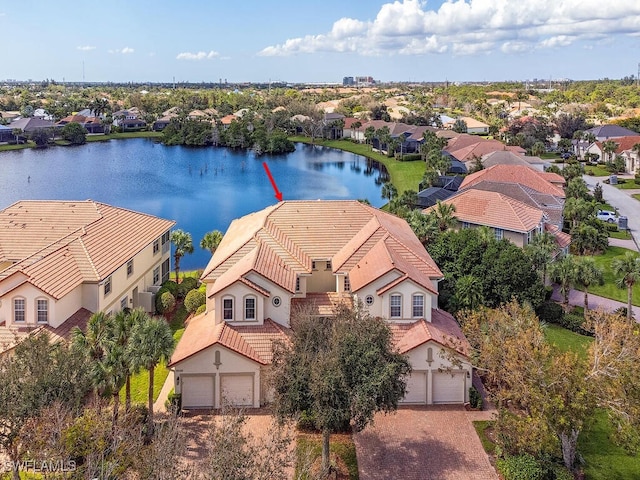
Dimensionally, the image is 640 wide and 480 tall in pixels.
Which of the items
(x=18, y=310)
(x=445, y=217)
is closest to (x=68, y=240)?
(x=18, y=310)

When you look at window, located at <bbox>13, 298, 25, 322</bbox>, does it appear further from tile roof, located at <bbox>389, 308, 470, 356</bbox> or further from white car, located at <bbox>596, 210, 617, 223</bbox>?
white car, located at <bbox>596, 210, 617, 223</bbox>

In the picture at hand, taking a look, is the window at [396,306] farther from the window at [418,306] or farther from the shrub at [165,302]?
the shrub at [165,302]

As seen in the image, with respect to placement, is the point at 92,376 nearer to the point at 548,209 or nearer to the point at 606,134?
the point at 548,209

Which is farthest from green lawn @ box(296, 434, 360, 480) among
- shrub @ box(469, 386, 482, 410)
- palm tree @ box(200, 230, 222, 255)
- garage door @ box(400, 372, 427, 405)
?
palm tree @ box(200, 230, 222, 255)

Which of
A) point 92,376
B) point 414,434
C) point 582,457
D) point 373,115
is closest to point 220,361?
point 92,376

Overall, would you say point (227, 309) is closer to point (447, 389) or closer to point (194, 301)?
point (194, 301)

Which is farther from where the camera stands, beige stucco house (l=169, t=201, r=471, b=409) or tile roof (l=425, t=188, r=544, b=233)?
tile roof (l=425, t=188, r=544, b=233)
